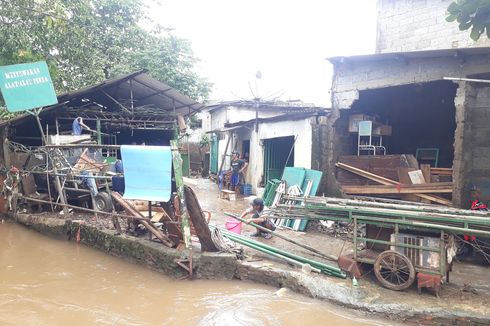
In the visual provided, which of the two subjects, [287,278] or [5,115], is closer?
[287,278]

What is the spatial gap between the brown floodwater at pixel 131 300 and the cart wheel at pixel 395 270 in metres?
0.83

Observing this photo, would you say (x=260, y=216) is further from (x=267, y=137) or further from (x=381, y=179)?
(x=267, y=137)

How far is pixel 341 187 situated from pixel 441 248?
462 centimetres

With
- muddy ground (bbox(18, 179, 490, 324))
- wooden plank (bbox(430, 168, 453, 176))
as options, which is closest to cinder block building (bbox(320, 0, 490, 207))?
wooden plank (bbox(430, 168, 453, 176))

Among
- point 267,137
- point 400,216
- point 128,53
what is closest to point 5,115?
point 128,53

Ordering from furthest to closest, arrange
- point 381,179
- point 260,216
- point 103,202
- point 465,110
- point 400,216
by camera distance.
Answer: point 103,202
point 381,179
point 260,216
point 465,110
point 400,216

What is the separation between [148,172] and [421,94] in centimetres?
851

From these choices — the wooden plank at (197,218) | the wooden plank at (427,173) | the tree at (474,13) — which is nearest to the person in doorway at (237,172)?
the wooden plank at (427,173)

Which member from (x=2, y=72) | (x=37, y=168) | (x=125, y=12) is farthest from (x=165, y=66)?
(x=2, y=72)

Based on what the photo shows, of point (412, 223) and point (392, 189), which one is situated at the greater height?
point (392, 189)

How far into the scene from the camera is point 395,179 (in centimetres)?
909

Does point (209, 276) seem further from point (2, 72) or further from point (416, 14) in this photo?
point (416, 14)

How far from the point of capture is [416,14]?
40.7 feet

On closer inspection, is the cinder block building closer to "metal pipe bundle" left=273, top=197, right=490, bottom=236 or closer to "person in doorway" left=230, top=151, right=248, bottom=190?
"metal pipe bundle" left=273, top=197, right=490, bottom=236
